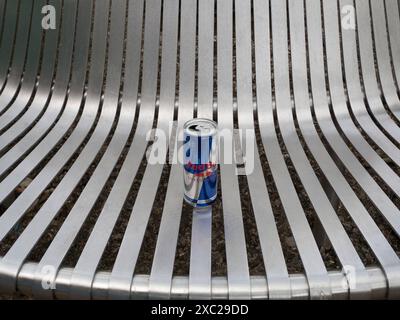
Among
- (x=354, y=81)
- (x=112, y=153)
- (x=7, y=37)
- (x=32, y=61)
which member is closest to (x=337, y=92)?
(x=354, y=81)

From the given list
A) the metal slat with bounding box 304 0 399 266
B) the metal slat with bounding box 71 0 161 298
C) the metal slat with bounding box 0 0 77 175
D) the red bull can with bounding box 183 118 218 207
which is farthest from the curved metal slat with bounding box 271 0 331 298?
the metal slat with bounding box 0 0 77 175

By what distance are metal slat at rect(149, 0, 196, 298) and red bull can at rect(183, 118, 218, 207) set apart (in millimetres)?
75

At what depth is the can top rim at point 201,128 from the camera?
141 centimetres

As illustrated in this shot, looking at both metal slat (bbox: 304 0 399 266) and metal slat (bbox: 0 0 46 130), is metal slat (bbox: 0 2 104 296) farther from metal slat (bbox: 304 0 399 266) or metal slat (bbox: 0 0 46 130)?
metal slat (bbox: 304 0 399 266)

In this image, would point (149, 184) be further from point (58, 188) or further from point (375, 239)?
point (375, 239)

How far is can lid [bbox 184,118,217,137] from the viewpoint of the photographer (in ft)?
4.61

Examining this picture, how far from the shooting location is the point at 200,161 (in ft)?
4.71

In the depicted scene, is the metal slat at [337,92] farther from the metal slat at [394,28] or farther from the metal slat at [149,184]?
the metal slat at [149,184]

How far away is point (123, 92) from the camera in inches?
79.1

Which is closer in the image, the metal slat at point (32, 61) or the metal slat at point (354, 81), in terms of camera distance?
the metal slat at point (354, 81)

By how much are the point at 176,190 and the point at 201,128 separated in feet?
0.85

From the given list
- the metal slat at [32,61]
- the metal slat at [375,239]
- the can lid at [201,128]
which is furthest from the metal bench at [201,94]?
the can lid at [201,128]

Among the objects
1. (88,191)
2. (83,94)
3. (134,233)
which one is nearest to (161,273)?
(134,233)
